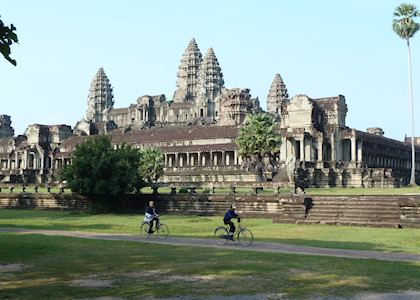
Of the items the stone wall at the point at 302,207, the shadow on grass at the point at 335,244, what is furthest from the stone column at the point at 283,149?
the shadow on grass at the point at 335,244

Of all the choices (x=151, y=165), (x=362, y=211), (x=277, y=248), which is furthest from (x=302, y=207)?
(x=151, y=165)

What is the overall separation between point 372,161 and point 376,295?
292ft

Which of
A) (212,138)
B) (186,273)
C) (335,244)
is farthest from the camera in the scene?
(212,138)

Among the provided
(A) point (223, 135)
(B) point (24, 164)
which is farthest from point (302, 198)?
(B) point (24, 164)

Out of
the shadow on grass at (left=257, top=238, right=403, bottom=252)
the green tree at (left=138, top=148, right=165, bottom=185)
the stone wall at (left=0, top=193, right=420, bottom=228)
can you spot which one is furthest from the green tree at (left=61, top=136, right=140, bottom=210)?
the green tree at (left=138, top=148, right=165, bottom=185)

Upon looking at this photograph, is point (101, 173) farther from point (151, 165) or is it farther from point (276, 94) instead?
point (276, 94)

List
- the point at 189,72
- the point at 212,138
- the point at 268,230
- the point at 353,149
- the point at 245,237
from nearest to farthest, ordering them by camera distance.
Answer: the point at 245,237 → the point at 268,230 → the point at 353,149 → the point at 212,138 → the point at 189,72

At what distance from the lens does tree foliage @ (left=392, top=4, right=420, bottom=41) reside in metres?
64.6

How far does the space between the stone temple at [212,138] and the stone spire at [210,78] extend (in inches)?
11.2

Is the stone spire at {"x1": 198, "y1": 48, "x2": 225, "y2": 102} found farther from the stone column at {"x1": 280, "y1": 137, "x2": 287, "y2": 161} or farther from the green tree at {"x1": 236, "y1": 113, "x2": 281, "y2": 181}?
the green tree at {"x1": 236, "y1": 113, "x2": 281, "y2": 181}

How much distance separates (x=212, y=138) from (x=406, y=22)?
4433cm

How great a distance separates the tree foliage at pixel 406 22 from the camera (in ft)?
212

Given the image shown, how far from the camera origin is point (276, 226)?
28.2 metres

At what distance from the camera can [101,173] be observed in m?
38.6
